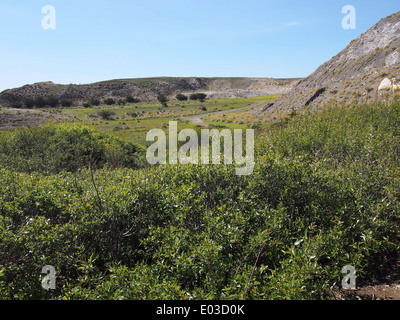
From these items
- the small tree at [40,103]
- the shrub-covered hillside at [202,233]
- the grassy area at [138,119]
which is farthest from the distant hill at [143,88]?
the shrub-covered hillside at [202,233]

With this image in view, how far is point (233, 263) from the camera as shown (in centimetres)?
532

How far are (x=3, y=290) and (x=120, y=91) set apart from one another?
127m

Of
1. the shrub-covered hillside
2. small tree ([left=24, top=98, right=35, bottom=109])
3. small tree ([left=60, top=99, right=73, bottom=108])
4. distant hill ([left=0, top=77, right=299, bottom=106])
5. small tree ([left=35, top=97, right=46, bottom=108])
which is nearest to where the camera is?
the shrub-covered hillside

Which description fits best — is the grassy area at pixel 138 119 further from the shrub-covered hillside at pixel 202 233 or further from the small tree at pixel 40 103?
the shrub-covered hillside at pixel 202 233

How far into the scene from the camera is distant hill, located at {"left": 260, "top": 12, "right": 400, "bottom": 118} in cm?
2780

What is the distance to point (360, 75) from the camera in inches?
1300

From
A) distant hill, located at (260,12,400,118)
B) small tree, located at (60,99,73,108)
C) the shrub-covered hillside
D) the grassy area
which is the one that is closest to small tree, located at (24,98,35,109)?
small tree, located at (60,99,73,108)

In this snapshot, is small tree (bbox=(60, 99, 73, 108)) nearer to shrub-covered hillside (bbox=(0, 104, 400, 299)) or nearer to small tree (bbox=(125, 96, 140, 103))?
small tree (bbox=(125, 96, 140, 103))

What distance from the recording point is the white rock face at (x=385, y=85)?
25.9 m

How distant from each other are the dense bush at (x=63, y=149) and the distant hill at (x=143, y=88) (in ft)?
279

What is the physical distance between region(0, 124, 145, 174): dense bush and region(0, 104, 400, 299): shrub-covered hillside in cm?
945

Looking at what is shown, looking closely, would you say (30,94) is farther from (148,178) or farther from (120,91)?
(148,178)
